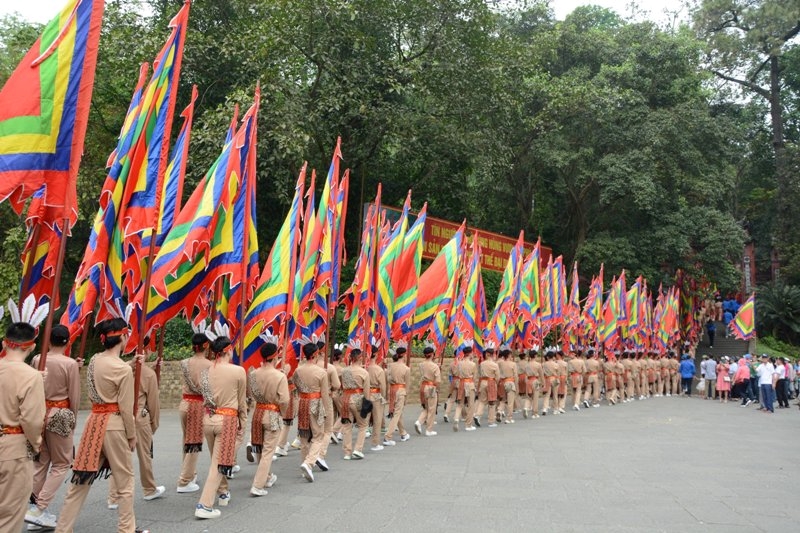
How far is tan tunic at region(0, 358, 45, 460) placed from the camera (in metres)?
4.41

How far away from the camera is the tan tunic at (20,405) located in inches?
174

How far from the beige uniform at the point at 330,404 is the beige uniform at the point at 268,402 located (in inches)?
41.3

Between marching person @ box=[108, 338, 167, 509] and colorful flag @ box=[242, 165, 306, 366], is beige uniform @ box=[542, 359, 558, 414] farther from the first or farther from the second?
marching person @ box=[108, 338, 167, 509]

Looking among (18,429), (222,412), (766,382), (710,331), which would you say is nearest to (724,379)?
(766,382)

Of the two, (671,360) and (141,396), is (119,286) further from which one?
(671,360)

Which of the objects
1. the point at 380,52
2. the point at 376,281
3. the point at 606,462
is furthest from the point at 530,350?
the point at 380,52

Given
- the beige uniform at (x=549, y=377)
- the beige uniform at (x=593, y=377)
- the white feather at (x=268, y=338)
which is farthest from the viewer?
the beige uniform at (x=593, y=377)

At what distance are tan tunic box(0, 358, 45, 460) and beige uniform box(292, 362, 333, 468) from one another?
4092mm

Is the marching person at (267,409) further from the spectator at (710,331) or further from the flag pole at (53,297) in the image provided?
the spectator at (710,331)

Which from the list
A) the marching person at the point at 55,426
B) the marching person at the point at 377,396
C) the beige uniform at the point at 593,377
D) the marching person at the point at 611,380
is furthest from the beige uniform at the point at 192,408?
the marching person at the point at 611,380

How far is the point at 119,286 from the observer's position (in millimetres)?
6770

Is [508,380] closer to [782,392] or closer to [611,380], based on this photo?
[611,380]

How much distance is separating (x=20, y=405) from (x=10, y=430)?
0.17 metres

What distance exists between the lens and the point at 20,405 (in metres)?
4.46
